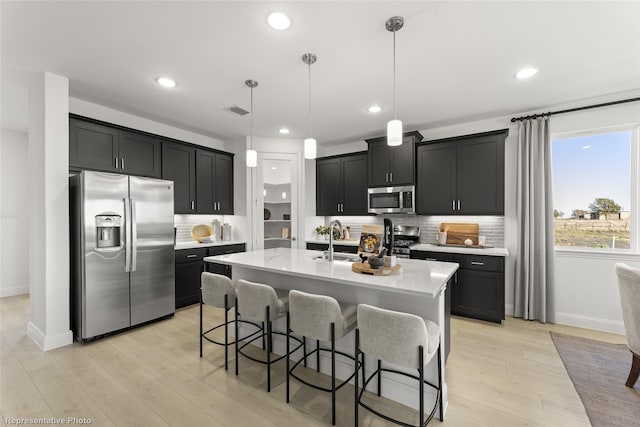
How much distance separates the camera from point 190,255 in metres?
4.36

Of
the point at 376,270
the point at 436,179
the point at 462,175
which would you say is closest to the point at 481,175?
the point at 462,175

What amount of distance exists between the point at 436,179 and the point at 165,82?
12.6 feet

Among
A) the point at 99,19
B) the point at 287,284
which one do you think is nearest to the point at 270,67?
the point at 99,19

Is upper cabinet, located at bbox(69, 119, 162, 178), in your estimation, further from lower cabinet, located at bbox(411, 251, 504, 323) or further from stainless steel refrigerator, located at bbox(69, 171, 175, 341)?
lower cabinet, located at bbox(411, 251, 504, 323)

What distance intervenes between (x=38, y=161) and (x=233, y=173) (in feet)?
9.06

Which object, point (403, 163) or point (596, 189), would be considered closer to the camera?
point (596, 189)

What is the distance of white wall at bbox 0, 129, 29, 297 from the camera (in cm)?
486

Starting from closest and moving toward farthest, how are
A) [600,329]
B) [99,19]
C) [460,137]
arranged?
[99,19] → [600,329] → [460,137]

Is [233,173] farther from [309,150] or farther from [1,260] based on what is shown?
[1,260]

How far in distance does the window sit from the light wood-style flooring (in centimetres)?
122

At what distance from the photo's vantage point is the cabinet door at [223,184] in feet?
16.8

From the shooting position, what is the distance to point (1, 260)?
4828 millimetres

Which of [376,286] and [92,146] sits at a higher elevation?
[92,146]

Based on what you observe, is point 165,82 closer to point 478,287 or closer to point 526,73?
point 526,73
